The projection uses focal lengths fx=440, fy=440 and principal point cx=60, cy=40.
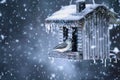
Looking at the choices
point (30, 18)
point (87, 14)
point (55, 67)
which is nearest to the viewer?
point (87, 14)

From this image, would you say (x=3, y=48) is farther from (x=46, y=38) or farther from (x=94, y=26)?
(x=94, y=26)

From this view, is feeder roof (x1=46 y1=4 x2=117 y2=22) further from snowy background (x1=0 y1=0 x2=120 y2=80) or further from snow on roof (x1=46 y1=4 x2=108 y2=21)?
snowy background (x1=0 y1=0 x2=120 y2=80)

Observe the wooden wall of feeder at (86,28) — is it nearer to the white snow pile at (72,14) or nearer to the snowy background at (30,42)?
the white snow pile at (72,14)

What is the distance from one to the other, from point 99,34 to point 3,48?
191 inches

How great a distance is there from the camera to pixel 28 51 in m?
10.8

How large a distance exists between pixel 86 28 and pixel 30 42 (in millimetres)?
4758

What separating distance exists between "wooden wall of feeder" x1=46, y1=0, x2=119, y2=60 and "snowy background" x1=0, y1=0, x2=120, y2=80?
3847 mm

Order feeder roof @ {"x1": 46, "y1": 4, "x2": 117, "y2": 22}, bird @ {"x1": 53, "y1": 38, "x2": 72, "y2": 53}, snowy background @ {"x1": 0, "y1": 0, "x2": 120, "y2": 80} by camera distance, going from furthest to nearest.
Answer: snowy background @ {"x1": 0, "y1": 0, "x2": 120, "y2": 80} < bird @ {"x1": 53, "y1": 38, "x2": 72, "y2": 53} < feeder roof @ {"x1": 46, "y1": 4, "x2": 117, "y2": 22}

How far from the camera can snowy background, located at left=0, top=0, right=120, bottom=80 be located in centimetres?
1042

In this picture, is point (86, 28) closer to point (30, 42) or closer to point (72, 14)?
point (72, 14)

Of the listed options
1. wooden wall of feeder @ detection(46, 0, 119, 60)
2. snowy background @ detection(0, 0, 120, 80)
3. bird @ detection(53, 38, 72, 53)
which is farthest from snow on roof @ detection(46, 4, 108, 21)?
snowy background @ detection(0, 0, 120, 80)

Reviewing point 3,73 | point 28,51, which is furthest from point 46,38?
point 3,73

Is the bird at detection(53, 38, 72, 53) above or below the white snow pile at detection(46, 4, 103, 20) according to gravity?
below

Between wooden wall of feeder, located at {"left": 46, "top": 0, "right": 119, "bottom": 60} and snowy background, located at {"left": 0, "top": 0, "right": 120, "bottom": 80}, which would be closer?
wooden wall of feeder, located at {"left": 46, "top": 0, "right": 119, "bottom": 60}
